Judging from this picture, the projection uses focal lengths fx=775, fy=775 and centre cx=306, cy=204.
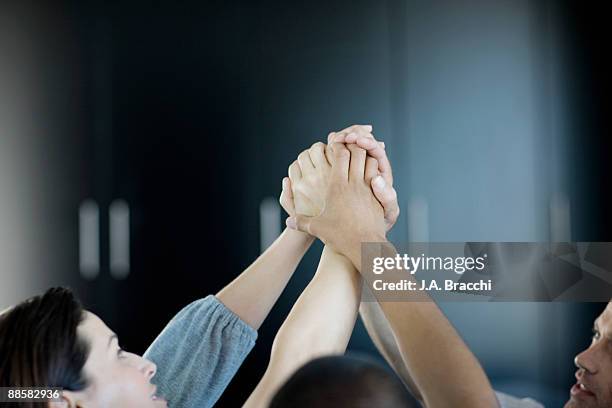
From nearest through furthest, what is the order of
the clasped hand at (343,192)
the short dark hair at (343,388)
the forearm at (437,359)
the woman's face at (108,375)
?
1. the short dark hair at (343,388)
2. the forearm at (437,359)
3. the woman's face at (108,375)
4. the clasped hand at (343,192)

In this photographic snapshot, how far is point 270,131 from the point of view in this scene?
2430mm

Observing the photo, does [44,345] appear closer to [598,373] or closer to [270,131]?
[598,373]

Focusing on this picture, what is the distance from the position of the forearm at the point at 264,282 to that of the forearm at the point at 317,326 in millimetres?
154

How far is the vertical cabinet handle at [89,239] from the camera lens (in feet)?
7.81

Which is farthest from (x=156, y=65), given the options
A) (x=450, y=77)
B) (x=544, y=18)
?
(x=544, y=18)

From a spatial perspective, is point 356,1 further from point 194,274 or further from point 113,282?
point 113,282

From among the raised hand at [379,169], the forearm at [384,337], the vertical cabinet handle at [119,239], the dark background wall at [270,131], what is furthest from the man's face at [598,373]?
the vertical cabinet handle at [119,239]

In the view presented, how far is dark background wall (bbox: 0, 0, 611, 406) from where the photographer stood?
2.38m

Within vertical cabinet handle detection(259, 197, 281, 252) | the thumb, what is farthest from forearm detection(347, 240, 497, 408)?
vertical cabinet handle detection(259, 197, 281, 252)

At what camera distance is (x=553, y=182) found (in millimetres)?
2396

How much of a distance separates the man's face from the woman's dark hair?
Answer: 0.50m

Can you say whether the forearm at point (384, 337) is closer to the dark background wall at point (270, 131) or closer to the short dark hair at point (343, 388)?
the short dark hair at point (343, 388)

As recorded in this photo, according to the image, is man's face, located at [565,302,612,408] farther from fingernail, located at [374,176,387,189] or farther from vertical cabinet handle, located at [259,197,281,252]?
vertical cabinet handle, located at [259,197,281,252]

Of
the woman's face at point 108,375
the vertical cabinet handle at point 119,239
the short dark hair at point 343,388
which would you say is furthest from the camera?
the vertical cabinet handle at point 119,239
